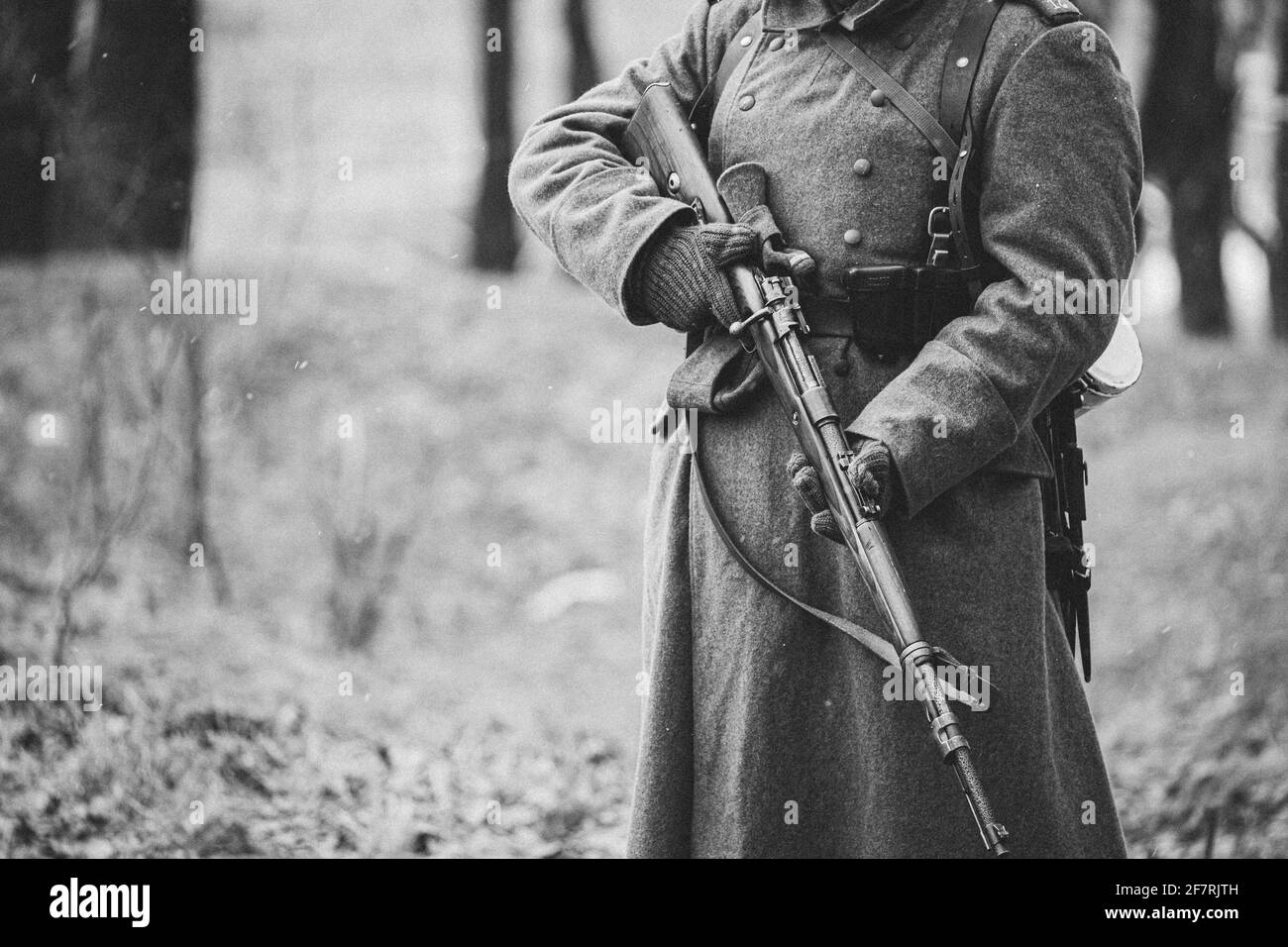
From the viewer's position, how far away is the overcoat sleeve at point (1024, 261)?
2.11 m

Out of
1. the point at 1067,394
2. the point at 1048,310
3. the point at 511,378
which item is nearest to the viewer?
the point at 1048,310

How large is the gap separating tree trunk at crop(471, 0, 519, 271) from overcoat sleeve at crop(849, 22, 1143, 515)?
265 inches

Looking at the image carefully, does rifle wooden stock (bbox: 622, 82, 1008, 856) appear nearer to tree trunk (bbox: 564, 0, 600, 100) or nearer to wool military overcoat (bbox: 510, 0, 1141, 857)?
wool military overcoat (bbox: 510, 0, 1141, 857)

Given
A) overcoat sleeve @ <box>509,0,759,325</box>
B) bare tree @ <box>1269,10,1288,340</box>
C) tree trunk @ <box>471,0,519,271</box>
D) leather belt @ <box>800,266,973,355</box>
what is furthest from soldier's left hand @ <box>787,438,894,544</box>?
bare tree @ <box>1269,10,1288,340</box>

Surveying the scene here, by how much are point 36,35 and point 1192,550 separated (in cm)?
603

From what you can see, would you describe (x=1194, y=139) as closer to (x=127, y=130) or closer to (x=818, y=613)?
(x=127, y=130)

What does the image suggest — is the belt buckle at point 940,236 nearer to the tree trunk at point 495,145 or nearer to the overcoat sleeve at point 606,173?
the overcoat sleeve at point 606,173

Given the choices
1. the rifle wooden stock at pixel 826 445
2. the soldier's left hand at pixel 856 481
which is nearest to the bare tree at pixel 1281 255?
the rifle wooden stock at pixel 826 445

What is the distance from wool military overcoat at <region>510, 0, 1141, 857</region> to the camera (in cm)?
213
